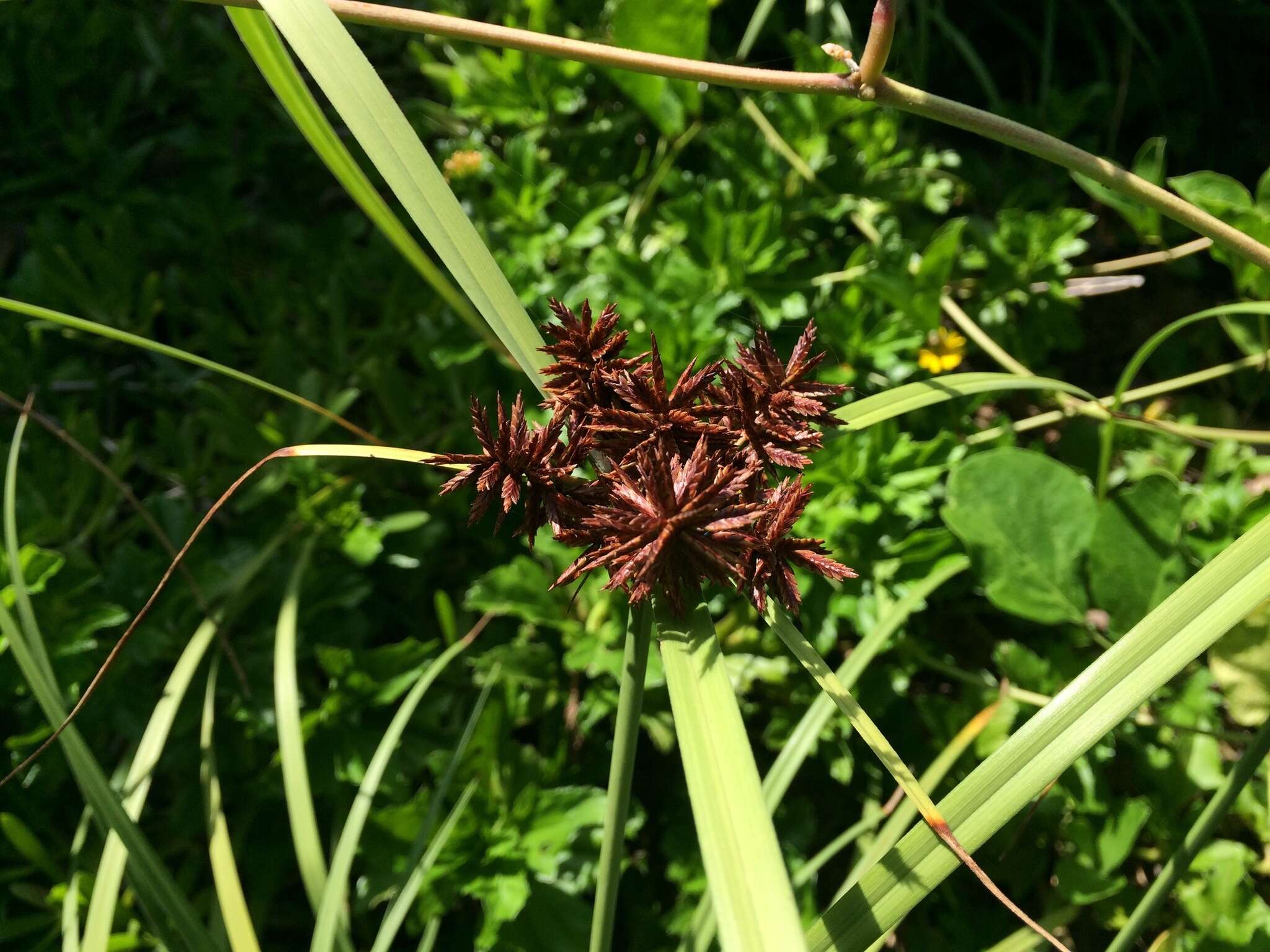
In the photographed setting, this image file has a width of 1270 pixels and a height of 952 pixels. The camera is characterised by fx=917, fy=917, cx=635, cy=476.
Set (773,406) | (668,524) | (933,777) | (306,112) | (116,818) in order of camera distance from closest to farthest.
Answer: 1. (668,524)
2. (773,406)
3. (306,112)
4. (116,818)
5. (933,777)

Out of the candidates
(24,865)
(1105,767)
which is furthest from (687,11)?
(24,865)

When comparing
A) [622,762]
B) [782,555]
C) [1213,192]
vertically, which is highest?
[782,555]

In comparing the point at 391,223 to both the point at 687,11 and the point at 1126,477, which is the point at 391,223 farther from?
the point at 1126,477

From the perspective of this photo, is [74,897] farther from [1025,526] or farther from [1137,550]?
[1137,550]

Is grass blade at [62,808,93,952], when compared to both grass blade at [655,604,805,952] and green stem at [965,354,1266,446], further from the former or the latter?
green stem at [965,354,1266,446]

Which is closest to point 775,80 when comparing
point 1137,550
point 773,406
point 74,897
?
point 773,406

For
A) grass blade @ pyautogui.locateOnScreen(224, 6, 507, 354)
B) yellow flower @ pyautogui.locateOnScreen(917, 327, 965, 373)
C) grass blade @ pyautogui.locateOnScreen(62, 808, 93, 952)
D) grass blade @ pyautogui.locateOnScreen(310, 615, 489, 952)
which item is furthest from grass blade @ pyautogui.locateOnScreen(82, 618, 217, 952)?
yellow flower @ pyautogui.locateOnScreen(917, 327, 965, 373)

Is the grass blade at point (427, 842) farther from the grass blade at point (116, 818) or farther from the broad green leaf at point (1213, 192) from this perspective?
the broad green leaf at point (1213, 192)
